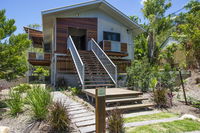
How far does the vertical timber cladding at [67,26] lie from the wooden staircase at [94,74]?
85.0 inches

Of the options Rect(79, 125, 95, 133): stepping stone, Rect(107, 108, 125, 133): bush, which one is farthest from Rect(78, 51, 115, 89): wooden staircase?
Rect(107, 108, 125, 133): bush

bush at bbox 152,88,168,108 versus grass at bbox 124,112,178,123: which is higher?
bush at bbox 152,88,168,108

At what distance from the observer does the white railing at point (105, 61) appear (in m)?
7.99

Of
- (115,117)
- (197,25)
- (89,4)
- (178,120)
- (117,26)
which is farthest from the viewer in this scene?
(117,26)

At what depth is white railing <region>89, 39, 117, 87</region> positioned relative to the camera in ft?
26.2

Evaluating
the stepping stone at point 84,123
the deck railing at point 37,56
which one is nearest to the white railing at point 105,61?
the stepping stone at point 84,123

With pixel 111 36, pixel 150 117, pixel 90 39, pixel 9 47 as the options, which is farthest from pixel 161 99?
pixel 111 36

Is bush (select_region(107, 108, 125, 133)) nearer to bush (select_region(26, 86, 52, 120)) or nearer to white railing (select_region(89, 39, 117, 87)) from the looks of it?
bush (select_region(26, 86, 52, 120))

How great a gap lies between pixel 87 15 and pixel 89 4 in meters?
1.18

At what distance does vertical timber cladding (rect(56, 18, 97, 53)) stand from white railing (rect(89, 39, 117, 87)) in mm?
1329

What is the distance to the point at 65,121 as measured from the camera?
11.1 feet

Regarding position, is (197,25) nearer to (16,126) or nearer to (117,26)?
(16,126)

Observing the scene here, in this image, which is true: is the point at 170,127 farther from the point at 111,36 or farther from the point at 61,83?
the point at 111,36

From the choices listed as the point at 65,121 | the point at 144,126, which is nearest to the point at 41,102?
the point at 65,121
